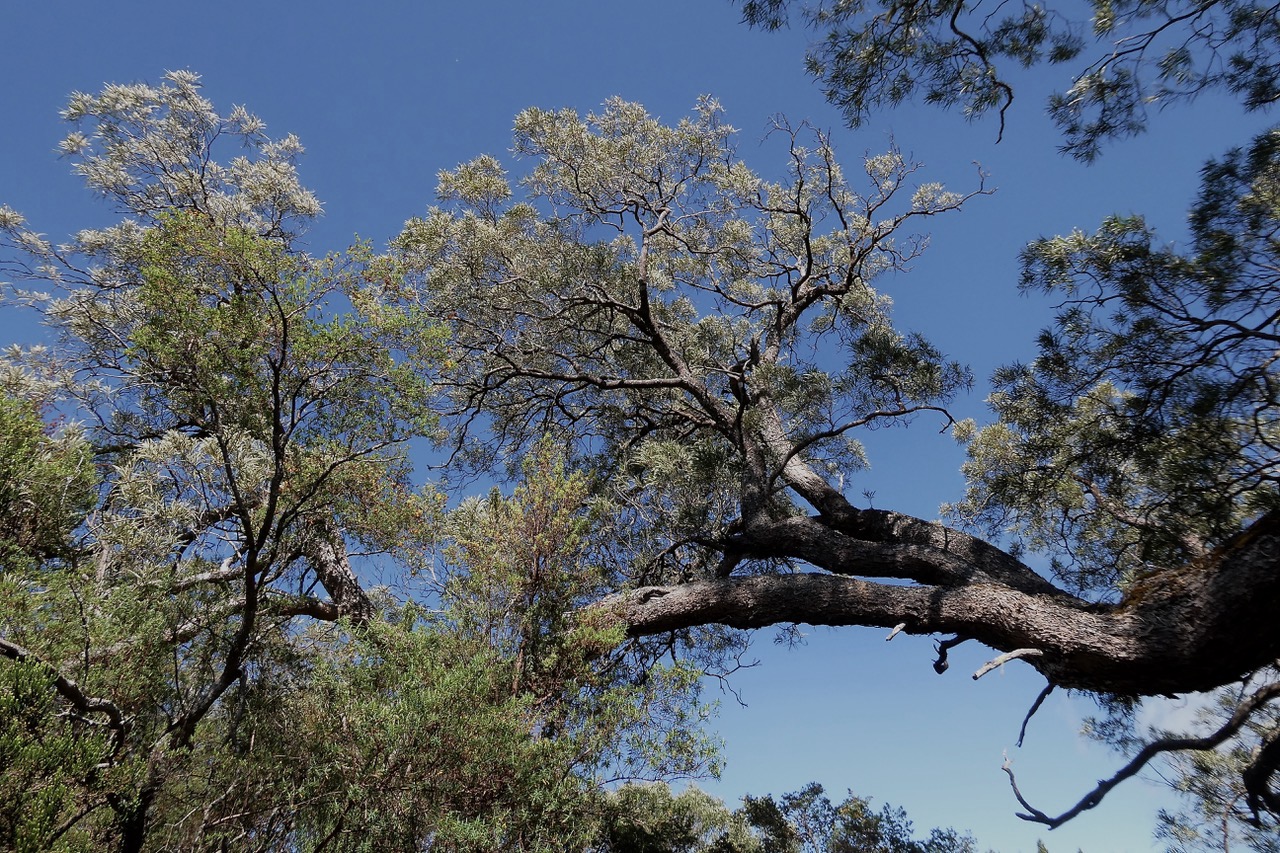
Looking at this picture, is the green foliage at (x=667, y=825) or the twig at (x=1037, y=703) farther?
the green foliage at (x=667, y=825)

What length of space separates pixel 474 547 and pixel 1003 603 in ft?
13.9

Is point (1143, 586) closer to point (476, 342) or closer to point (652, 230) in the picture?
point (652, 230)

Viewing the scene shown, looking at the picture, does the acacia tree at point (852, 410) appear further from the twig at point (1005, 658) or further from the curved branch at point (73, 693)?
the curved branch at point (73, 693)

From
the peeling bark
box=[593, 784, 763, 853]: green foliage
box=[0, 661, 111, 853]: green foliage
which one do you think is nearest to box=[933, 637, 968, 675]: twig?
box=[593, 784, 763, 853]: green foliage

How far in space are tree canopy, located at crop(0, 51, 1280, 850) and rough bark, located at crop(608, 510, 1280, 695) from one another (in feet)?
0.08

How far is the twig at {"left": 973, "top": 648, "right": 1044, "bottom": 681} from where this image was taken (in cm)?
419

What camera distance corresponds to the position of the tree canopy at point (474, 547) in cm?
430

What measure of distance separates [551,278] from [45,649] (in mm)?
5741

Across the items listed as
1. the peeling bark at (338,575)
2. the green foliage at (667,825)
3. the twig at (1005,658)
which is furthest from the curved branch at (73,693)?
the twig at (1005,658)

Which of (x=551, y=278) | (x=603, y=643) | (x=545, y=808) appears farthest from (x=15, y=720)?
(x=551, y=278)

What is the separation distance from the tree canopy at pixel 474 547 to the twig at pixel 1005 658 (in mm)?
68

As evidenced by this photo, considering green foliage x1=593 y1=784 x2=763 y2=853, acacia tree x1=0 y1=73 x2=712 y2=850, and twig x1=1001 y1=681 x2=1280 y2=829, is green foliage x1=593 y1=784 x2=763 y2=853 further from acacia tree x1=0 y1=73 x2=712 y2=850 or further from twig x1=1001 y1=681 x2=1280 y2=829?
twig x1=1001 y1=681 x2=1280 y2=829

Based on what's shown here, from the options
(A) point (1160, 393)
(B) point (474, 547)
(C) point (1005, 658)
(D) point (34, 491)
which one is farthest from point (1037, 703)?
(D) point (34, 491)

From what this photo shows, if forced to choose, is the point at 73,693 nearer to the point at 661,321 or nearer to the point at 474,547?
the point at 474,547
